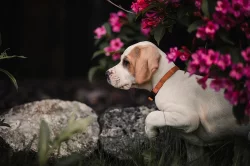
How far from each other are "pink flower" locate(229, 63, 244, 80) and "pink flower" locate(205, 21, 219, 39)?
218mm

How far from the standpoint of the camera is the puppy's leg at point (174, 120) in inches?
126

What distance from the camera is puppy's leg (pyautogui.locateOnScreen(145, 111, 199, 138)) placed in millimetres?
3197

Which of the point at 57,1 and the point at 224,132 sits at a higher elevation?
the point at 224,132

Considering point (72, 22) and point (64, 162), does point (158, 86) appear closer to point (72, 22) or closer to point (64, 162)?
point (64, 162)

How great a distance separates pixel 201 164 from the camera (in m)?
3.39

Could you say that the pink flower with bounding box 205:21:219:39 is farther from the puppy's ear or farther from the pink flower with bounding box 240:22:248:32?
the puppy's ear

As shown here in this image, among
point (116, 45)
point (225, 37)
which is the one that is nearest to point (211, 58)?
point (225, 37)

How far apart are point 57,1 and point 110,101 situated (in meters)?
2.54

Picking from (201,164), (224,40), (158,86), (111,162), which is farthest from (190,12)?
(111,162)

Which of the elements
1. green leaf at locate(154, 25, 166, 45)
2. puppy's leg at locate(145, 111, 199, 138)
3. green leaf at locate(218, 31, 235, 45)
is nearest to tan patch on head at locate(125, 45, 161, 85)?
green leaf at locate(154, 25, 166, 45)

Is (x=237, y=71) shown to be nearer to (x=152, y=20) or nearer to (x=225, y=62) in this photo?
(x=225, y=62)

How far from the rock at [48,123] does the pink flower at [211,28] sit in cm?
139

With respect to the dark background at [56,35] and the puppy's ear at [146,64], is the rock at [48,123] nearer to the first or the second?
the puppy's ear at [146,64]

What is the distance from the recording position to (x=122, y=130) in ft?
13.7
